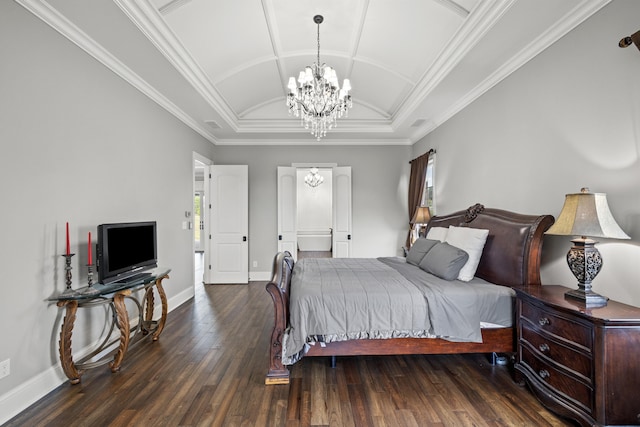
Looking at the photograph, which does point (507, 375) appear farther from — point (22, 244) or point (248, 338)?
Answer: point (22, 244)

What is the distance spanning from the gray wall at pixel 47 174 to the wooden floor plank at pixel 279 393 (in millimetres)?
448

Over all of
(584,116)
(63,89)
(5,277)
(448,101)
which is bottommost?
(5,277)

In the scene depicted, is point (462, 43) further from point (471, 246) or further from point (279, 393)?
point (279, 393)

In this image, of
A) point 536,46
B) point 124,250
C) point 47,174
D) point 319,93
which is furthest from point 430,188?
point 47,174

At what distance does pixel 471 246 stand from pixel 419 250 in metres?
0.71

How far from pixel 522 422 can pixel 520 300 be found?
33.0 inches

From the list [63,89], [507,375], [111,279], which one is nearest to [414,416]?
[507,375]

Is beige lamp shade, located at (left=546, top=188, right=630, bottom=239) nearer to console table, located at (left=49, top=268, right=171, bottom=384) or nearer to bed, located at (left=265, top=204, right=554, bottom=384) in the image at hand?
bed, located at (left=265, top=204, right=554, bottom=384)

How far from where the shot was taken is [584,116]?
90.3 inches

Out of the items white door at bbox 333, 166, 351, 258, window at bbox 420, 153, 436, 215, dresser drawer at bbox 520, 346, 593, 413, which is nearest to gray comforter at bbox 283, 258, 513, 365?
dresser drawer at bbox 520, 346, 593, 413

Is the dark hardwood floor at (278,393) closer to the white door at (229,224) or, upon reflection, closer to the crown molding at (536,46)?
the white door at (229,224)

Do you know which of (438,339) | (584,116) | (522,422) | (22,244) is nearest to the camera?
(522,422)

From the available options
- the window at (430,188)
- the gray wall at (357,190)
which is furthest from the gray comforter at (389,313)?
the gray wall at (357,190)

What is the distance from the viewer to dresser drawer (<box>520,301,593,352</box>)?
68.9 inches
